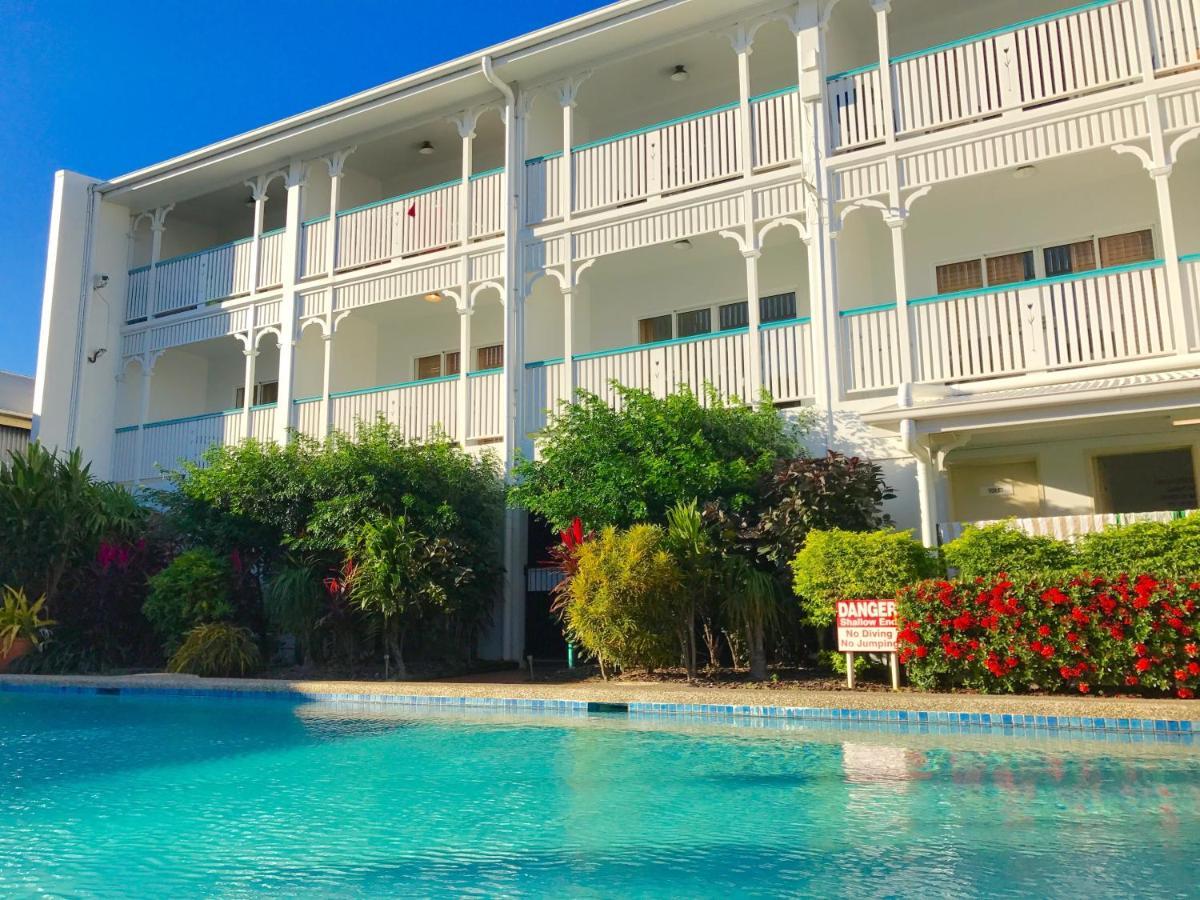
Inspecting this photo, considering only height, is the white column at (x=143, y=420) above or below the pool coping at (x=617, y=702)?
above

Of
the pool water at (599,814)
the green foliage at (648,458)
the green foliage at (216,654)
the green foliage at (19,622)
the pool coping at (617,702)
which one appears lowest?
the pool water at (599,814)

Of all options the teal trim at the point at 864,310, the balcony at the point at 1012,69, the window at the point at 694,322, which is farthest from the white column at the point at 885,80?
the window at the point at 694,322

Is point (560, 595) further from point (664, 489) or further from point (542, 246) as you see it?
point (542, 246)

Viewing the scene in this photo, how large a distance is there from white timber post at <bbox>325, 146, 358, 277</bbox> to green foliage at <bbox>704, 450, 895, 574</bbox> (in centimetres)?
877

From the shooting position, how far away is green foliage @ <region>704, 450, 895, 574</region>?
33.0 ft

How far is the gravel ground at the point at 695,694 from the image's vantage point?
23.6 feet

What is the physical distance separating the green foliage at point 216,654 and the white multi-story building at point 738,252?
3.35m

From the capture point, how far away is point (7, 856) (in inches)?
170

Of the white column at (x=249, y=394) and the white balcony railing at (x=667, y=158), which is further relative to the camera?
the white column at (x=249, y=394)

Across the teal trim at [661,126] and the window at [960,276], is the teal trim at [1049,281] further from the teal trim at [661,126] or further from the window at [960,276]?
the teal trim at [661,126]

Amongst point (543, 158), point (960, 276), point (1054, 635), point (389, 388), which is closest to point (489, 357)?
point (389, 388)

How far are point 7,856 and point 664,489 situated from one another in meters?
7.37

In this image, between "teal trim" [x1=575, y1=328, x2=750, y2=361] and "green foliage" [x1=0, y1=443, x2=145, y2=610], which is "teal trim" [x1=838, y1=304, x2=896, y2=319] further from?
"green foliage" [x1=0, y1=443, x2=145, y2=610]

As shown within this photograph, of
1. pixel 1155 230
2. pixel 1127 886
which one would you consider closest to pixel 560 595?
pixel 1127 886
